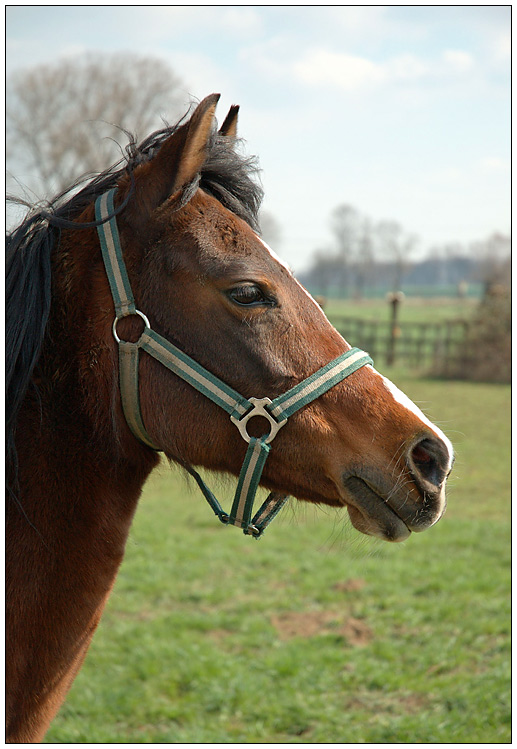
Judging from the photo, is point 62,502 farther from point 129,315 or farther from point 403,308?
point 403,308

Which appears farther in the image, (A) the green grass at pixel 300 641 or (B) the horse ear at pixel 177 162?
(A) the green grass at pixel 300 641

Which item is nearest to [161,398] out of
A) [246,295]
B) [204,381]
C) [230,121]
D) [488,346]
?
[204,381]

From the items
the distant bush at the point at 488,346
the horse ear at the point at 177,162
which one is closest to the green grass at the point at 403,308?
the distant bush at the point at 488,346

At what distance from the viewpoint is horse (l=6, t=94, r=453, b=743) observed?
68.2 inches

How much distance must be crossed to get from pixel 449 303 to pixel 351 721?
44.9 m

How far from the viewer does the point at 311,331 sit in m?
1.80

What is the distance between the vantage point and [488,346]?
835 inches

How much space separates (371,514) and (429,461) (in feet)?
0.73

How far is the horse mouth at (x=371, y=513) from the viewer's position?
1.73 metres

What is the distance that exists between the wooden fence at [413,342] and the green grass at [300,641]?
15454 millimetres

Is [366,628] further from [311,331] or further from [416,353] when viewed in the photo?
[416,353]

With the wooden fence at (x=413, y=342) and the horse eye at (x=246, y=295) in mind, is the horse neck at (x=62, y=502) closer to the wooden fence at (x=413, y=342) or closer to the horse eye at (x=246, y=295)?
the horse eye at (x=246, y=295)

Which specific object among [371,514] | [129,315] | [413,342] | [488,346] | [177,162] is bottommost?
[413,342]

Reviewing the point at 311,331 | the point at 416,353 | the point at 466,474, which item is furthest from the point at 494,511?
the point at 416,353
